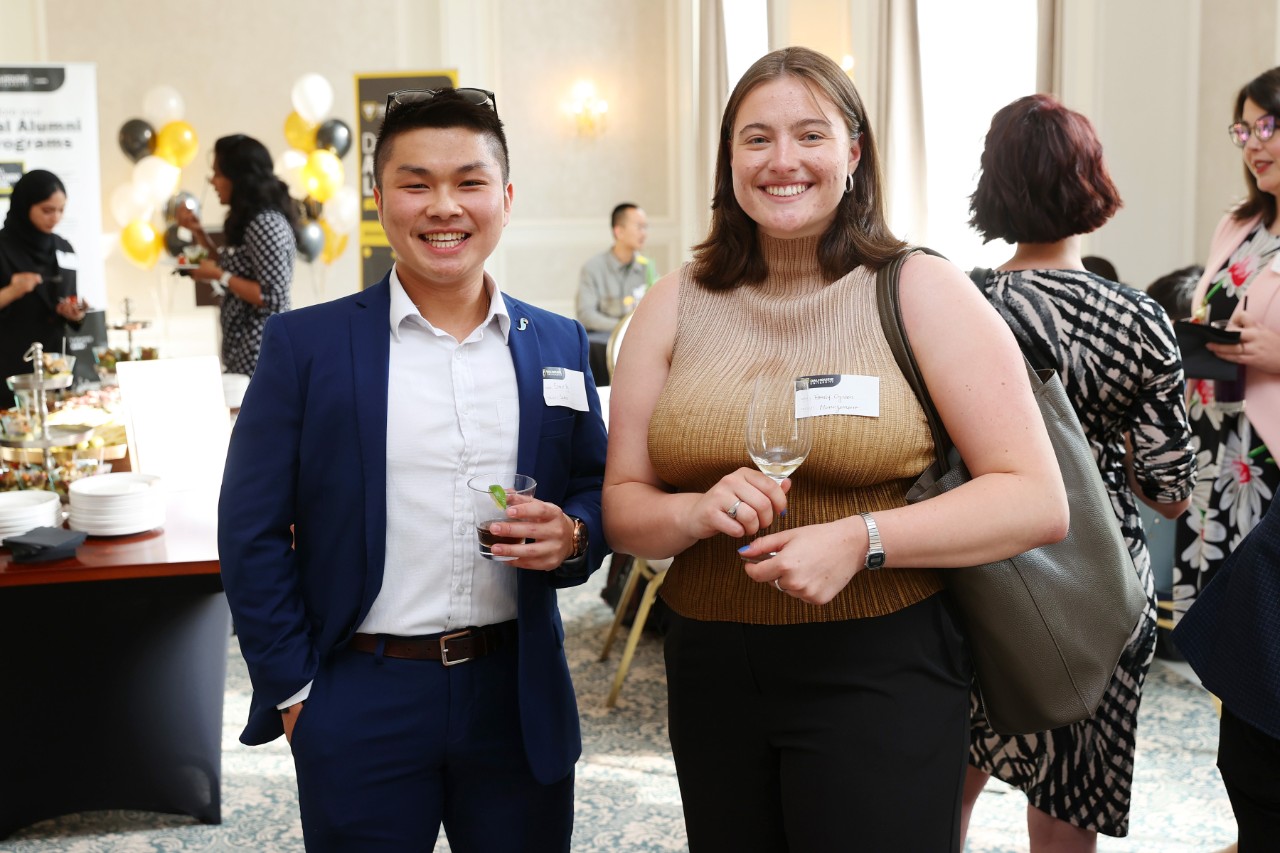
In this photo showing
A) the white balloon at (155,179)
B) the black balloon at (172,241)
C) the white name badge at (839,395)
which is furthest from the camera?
the white balloon at (155,179)

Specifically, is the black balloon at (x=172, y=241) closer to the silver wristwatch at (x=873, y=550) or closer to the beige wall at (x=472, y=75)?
the beige wall at (x=472, y=75)

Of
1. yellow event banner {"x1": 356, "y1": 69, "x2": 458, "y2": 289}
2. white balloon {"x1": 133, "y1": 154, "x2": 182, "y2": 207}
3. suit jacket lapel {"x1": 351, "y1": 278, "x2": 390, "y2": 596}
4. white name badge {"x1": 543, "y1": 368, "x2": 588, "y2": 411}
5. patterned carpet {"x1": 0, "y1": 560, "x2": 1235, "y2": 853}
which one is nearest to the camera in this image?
suit jacket lapel {"x1": 351, "y1": 278, "x2": 390, "y2": 596}

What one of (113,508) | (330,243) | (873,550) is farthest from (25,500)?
(330,243)

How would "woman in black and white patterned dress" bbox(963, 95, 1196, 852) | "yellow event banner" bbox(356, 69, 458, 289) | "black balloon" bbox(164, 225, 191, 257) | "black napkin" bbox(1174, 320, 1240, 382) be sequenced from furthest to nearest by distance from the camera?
1. "black balloon" bbox(164, 225, 191, 257)
2. "yellow event banner" bbox(356, 69, 458, 289)
3. "black napkin" bbox(1174, 320, 1240, 382)
4. "woman in black and white patterned dress" bbox(963, 95, 1196, 852)

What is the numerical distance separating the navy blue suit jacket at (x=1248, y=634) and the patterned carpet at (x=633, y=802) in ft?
4.80

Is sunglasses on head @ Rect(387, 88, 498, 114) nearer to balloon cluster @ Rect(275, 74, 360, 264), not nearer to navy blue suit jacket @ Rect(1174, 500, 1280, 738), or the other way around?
navy blue suit jacket @ Rect(1174, 500, 1280, 738)

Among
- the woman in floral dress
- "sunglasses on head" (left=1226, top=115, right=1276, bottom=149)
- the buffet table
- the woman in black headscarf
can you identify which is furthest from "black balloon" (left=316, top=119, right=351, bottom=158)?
"sunglasses on head" (left=1226, top=115, right=1276, bottom=149)

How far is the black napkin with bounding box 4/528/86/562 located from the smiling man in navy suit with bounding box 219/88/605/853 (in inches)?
47.4

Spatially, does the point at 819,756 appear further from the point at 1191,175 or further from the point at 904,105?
the point at 904,105

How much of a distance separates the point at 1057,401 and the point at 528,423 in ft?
2.49

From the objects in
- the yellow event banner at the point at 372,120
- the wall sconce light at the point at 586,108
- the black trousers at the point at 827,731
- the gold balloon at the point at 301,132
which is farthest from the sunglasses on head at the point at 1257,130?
the wall sconce light at the point at 586,108

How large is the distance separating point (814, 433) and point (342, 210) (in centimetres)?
822

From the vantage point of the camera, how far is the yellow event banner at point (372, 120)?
7.77 m

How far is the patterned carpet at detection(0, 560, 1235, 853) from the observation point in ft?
9.57
